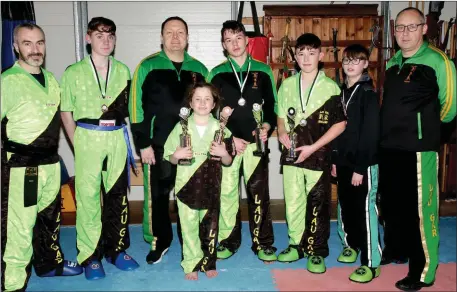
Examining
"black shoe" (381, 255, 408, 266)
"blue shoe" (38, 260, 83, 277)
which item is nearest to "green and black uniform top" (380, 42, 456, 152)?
"black shoe" (381, 255, 408, 266)

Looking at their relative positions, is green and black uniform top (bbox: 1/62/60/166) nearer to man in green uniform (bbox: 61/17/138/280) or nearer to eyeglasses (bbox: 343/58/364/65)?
man in green uniform (bbox: 61/17/138/280)

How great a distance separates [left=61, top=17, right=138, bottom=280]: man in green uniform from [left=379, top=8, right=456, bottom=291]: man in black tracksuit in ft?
7.50

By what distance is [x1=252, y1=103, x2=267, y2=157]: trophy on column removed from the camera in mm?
3793

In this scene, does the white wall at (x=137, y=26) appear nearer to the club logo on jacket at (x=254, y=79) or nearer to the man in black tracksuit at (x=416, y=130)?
the club logo on jacket at (x=254, y=79)

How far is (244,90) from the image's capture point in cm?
393

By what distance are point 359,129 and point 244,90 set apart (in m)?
1.07

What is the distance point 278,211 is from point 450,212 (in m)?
2.30

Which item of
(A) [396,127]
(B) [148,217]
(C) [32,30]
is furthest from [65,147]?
(A) [396,127]

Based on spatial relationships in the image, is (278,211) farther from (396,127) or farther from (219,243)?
(396,127)

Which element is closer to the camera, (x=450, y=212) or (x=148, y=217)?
(x=148, y=217)

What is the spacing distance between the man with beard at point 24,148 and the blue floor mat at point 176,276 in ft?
1.25

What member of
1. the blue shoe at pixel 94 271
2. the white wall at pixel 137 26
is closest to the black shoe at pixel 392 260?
the blue shoe at pixel 94 271

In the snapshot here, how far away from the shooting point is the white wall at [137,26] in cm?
584

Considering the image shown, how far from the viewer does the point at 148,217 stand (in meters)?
4.27
